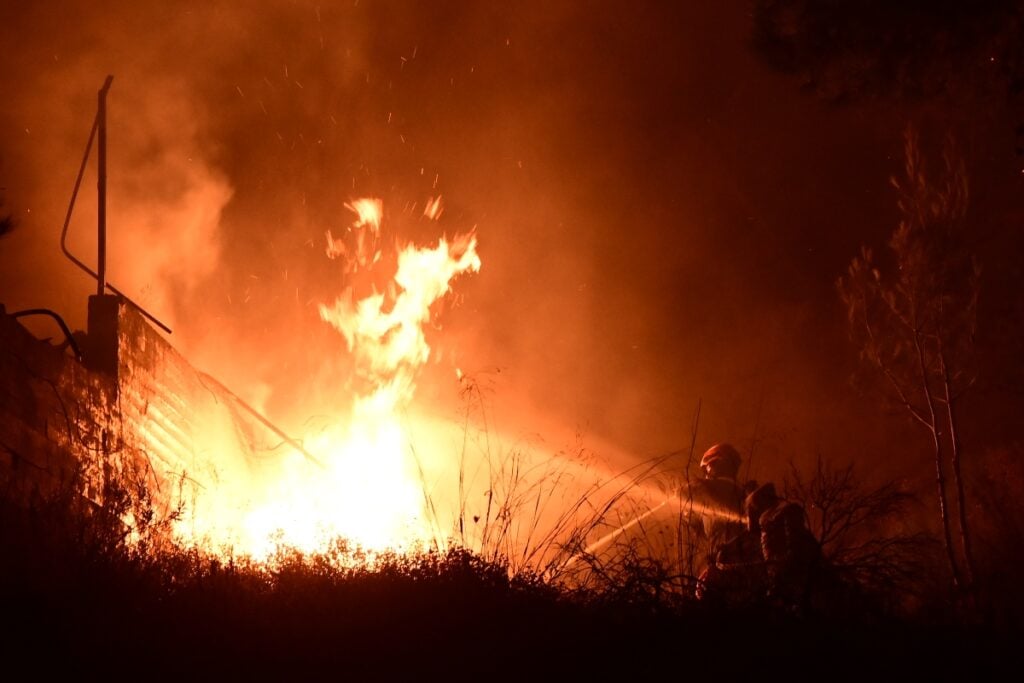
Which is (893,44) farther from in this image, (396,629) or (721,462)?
(396,629)

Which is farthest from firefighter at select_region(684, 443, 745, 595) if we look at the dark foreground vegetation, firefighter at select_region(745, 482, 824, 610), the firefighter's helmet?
the dark foreground vegetation

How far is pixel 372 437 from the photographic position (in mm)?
12133

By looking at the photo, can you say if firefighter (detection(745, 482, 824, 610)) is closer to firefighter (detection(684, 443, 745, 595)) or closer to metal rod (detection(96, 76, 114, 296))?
firefighter (detection(684, 443, 745, 595))

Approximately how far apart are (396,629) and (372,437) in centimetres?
759

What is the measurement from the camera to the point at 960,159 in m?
14.6

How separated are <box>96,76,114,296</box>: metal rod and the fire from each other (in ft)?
9.01

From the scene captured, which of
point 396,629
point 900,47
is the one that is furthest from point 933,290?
point 396,629

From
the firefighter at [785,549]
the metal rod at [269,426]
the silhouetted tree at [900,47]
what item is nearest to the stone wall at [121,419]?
the metal rod at [269,426]

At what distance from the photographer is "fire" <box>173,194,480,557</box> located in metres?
10.6

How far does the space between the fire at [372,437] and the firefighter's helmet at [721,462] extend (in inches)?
129

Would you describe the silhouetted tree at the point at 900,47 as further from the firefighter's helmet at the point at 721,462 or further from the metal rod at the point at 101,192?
the metal rod at the point at 101,192

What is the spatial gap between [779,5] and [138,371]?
7047 mm

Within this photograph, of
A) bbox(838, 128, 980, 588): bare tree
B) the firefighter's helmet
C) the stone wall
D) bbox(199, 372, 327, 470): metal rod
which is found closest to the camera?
the stone wall

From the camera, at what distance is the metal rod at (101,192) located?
371 inches
